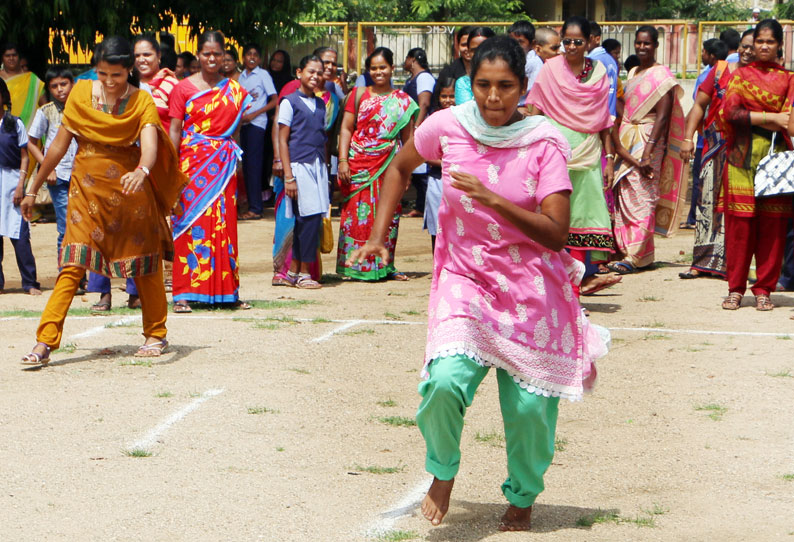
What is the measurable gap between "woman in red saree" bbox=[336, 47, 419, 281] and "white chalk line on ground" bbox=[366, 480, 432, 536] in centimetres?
591

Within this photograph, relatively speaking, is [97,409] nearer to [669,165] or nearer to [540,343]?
[540,343]

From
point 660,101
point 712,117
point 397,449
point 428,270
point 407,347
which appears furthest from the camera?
point 428,270

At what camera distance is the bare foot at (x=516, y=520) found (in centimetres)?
448

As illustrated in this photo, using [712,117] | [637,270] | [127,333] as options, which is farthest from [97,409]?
[637,270]

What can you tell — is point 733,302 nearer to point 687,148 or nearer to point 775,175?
point 775,175

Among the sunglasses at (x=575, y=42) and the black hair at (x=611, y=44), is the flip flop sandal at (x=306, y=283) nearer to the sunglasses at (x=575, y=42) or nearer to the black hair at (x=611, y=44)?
the sunglasses at (x=575, y=42)

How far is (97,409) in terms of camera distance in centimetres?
618

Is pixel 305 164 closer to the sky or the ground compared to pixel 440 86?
closer to the ground

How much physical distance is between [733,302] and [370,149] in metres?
3.54

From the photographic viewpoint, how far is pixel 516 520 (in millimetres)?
4484

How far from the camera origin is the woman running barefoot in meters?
4.24

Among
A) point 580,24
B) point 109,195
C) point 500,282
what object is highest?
point 580,24

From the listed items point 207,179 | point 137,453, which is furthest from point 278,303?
point 137,453

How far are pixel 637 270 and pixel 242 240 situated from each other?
181 inches
